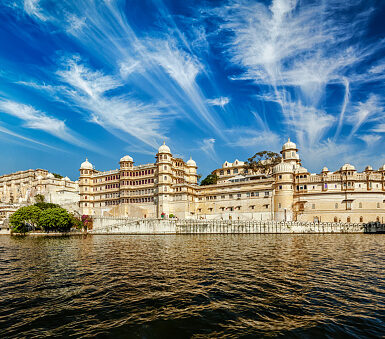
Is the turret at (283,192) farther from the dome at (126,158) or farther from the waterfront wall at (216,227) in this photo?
the dome at (126,158)

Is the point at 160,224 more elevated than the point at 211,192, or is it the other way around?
the point at 211,192

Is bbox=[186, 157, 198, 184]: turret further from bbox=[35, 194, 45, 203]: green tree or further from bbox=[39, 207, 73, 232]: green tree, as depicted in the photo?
bbox=[35, 194, 45, 203]: green tree

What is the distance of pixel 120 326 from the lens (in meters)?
9.32

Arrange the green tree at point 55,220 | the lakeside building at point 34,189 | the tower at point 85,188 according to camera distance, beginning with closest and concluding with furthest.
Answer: the green tree at point 55,220 → the tower at point 85,188 → the lakeside building at point 34,189

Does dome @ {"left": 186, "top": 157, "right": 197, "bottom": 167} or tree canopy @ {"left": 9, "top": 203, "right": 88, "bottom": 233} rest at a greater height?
dome @ {"left": 186, "top": 157, "right": 197, "bottom": 167}

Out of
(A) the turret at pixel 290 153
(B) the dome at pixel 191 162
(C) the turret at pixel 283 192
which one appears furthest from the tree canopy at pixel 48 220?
(A) the turret at pixel 290 153

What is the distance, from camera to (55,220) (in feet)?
195

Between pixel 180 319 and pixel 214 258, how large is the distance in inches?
541

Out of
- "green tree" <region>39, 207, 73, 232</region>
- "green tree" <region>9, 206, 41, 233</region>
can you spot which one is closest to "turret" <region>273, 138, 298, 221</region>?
"green tree" <region>39, 207, 73, 232</region>

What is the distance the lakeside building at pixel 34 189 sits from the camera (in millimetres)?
98750

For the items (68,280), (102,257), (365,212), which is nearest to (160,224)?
(102,257)

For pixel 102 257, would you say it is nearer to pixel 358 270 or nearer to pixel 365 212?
pixel 358 270

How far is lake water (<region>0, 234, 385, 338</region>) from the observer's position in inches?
361

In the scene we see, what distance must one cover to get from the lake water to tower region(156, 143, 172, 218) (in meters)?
50.8
